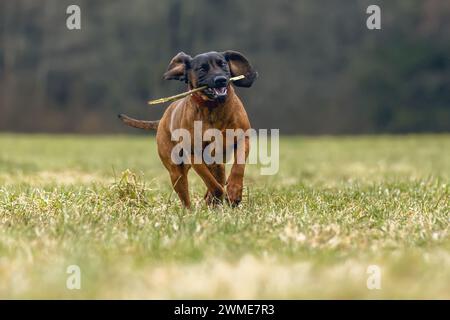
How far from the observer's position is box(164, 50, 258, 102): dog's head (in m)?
5.65

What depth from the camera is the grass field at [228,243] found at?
3354 mm

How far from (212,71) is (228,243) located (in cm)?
197

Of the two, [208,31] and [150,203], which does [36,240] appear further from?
[208,31]

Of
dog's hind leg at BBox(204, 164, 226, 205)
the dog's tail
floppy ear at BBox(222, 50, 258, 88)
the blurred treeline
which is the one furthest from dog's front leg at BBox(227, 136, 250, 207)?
the blurred treeline

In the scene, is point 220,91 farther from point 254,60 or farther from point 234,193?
point 254,60

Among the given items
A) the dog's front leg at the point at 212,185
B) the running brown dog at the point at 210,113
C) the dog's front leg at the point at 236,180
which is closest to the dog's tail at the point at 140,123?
the running brown dog at the point at 210,113

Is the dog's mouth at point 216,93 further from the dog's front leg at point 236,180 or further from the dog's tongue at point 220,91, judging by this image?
the dog's front leg at point 236,180

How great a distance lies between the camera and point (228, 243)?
13.6ft

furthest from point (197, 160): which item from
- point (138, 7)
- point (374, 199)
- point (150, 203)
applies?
point (138, 7)

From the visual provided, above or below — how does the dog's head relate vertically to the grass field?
above

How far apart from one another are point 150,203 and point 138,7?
2884 cm

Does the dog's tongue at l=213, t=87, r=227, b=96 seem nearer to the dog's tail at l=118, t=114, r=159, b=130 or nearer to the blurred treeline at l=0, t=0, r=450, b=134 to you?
the dog's tail at l=118, t=114, r=159, b=130

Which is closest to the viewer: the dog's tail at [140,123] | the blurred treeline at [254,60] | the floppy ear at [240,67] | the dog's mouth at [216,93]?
the dog's mouth at [216,93]

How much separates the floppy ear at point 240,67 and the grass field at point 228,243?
898 mm
